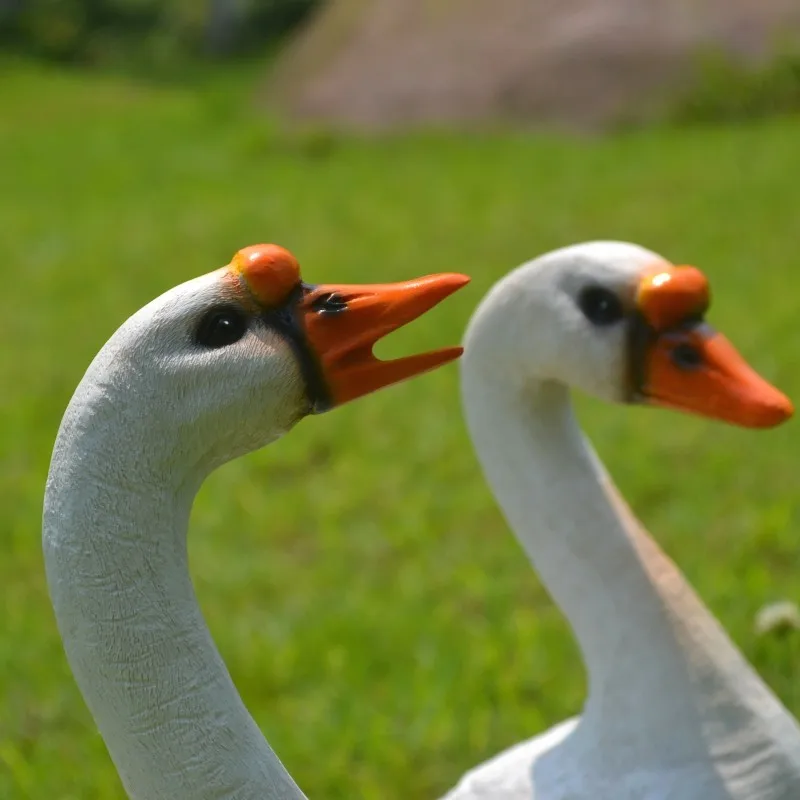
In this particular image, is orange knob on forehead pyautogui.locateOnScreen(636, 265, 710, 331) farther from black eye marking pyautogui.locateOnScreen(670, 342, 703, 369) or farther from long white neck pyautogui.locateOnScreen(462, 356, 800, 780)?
long white neck pyautogui.locateOnScreen(462, 356, 800, 780)

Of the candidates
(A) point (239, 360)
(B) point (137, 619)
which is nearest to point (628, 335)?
(A) point (239, 360)

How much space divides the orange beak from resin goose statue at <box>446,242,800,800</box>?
367 mm

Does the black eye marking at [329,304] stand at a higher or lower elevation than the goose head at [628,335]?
higher

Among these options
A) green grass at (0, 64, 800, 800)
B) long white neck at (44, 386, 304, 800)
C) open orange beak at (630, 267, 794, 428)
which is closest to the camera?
long white neck at (44, 386, 304, 800)

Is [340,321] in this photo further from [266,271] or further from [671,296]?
[671,296]

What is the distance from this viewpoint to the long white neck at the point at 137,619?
0.86 meters

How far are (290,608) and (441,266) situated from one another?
2.33 meters

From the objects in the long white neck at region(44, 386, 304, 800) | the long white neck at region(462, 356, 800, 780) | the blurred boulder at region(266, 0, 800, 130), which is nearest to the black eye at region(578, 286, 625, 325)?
the long white neck at region(462, 356, 800, 780)

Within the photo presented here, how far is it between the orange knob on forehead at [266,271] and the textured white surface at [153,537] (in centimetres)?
2

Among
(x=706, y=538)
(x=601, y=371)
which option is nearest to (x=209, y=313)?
(x=601, y=371)

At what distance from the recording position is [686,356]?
4.11 feet

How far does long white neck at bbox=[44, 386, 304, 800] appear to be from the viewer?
864 millimetres

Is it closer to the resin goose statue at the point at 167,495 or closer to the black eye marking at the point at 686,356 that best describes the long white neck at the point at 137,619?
the resin goose statue at the point at 167,495

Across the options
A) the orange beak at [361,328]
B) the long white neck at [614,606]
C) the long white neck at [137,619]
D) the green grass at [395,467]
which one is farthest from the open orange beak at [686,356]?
the green grass at [395,467]
